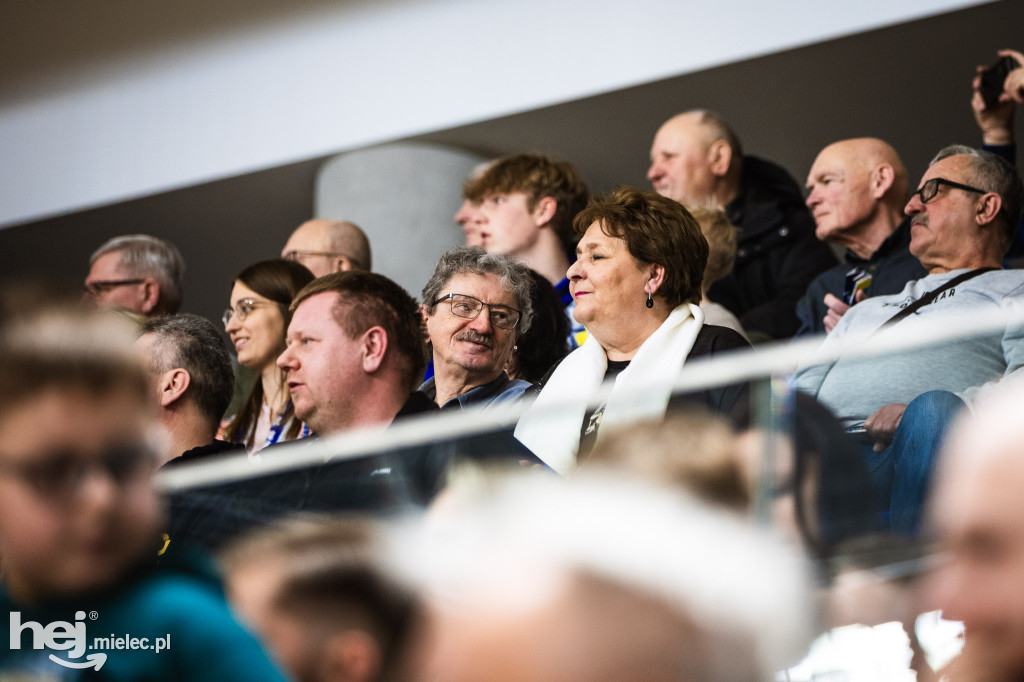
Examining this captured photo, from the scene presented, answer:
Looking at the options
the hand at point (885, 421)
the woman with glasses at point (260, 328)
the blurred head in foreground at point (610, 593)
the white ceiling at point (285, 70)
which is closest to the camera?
the blurred head in foreground at point (610, 593)

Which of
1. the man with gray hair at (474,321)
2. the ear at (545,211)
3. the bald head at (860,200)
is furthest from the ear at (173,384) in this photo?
the bald head at (860,200)

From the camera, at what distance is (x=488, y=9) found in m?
5.40

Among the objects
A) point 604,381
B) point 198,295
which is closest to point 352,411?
point 604,381

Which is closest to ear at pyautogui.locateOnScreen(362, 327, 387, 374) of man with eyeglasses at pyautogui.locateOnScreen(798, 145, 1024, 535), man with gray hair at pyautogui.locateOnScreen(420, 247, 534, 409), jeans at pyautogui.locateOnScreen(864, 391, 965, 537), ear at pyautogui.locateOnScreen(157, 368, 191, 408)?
man with gray hair at pyautogui.locateOnScreen(420, 247, 534, 409)

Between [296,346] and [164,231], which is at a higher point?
[164,231]

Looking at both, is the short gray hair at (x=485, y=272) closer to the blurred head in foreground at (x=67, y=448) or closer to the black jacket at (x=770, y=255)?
the black jacket at (x=770, y=255)

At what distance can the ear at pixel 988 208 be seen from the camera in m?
3.07

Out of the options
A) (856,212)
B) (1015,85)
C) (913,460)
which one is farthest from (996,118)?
(913,460)

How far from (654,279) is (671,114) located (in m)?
2.59

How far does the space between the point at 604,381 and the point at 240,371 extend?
1813 millimetres

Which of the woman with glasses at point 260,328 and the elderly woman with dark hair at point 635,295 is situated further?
the woman with glasses at point 260,328

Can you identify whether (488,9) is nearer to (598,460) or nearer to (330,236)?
(330,236)
